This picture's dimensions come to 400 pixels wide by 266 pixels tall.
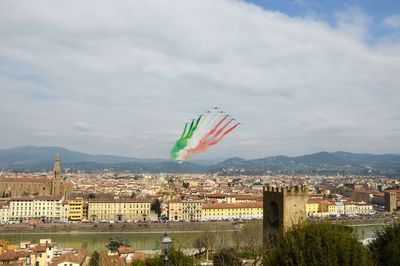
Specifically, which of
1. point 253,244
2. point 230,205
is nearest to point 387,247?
point 253,244

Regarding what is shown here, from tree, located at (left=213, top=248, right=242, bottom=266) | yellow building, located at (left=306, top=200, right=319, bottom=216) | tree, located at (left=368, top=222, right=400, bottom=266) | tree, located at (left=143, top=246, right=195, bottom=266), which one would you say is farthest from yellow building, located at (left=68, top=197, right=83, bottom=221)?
tree, located at (left=368, top=222, right=400, bottom=266)

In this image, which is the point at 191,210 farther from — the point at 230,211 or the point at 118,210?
the point at 118,210

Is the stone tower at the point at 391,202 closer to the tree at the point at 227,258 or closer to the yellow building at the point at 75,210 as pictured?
the yellow building at the point at 75,210

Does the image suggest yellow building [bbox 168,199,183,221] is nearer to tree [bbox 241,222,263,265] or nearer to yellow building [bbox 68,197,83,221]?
yellow building [bbox 68,197,83,221]

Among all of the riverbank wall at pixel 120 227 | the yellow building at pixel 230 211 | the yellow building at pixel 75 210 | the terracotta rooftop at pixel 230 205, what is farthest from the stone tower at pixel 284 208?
the yellow building at pixel 75 210

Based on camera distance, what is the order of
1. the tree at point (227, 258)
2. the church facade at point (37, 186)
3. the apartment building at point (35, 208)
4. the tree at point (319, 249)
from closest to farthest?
1. the tree at point (319, 249)
2. the tree at point (227, 258)
3. the apartment building at point (35, 208)
4. the church facade at point (37, 186)

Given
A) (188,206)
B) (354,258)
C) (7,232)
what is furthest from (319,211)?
(354,258)

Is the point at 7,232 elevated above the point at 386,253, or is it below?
below

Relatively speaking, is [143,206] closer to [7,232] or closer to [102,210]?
[102,210]
